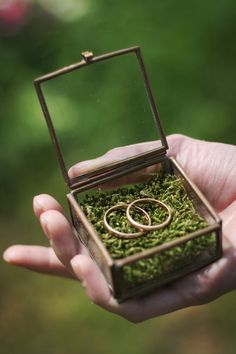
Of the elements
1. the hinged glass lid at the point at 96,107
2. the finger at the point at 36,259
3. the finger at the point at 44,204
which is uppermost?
the hinged glass lid at the point at 96,107

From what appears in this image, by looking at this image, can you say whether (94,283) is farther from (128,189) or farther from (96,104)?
(96,104)

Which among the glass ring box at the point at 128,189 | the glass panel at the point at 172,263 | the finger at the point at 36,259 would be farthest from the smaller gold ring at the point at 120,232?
the finger at the point at 36,259

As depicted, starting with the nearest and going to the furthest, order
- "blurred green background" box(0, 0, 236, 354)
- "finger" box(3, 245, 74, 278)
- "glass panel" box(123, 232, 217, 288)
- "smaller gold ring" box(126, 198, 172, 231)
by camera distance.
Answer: "glass panel" box(123, 232, 217, 288) → "smaller gold ring" box(126, 198, 172, 231) → "finger" box(3, 245, 74, 278) → "blurred green background" box(0, 0, 236, 354)

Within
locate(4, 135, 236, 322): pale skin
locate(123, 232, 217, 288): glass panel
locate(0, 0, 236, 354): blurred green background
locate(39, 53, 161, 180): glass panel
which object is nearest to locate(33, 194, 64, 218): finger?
locate(4, 135, 236, 322): pale skin

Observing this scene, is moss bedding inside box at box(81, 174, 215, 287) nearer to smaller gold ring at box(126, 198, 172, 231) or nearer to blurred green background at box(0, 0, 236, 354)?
smaller gold ring at box(126, 198, 172, 231)

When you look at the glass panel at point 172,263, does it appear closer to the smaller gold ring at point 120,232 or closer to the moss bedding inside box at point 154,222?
the moss bedding inside box at point 154,222

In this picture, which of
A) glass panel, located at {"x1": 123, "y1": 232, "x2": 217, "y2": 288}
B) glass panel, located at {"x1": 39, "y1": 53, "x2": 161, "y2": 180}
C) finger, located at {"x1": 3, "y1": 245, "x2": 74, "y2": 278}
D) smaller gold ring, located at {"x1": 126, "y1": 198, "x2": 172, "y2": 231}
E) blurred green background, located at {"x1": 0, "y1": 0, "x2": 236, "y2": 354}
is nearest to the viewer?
glass panel, located at {"x1": 123, "y1": 232, "x2": 217, "y2": 288}

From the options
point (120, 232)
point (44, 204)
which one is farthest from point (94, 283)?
point (44, 204)
